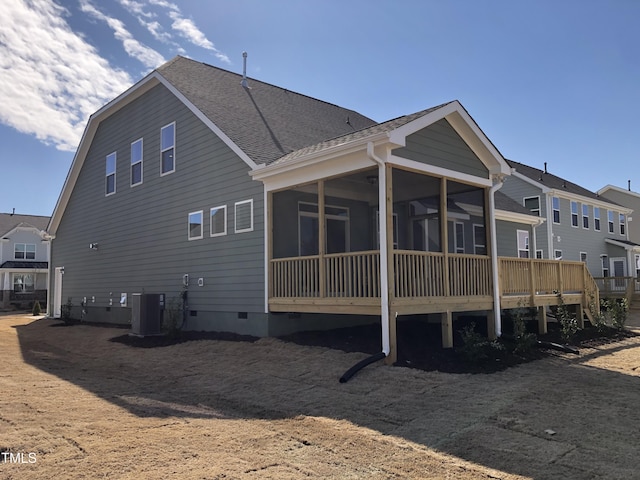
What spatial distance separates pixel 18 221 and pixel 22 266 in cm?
663

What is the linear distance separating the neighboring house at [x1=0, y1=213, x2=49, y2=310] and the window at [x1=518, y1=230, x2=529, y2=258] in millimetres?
33077

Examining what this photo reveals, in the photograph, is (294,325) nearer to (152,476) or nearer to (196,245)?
(196,245)

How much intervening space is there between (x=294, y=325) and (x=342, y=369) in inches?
131

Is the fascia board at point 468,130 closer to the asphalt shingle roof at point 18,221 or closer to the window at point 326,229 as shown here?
the window at point 326,229

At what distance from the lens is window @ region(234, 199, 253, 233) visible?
39.5 ft

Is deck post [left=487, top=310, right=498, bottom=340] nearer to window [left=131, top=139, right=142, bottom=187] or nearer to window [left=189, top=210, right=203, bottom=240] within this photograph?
window [left=189, top=210, right=203, bottom=240]

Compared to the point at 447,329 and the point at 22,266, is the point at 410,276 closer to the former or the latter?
the point at 447,329

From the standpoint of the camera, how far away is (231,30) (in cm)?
1353

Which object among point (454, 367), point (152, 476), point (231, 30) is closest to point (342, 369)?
point (454, 367)

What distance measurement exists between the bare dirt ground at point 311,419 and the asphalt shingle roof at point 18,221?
36.8 metres

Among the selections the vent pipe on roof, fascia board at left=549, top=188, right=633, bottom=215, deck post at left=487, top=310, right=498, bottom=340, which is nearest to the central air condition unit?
the vent pipe on roof

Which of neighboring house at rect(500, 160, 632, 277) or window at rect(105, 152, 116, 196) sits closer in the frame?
window at rect(105, 152, 116, 196)

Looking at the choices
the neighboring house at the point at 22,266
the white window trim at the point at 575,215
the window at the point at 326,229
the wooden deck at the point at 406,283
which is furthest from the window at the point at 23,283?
the white window trim at the point at 575,215

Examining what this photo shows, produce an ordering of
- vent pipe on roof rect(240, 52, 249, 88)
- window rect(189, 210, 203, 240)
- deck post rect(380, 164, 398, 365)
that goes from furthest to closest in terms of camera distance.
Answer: vent pipe on roof rect(240, 52, 249, 88) < window rect(189, 210, 203, 240) < deck post rect(380, 164, 398, 365)
